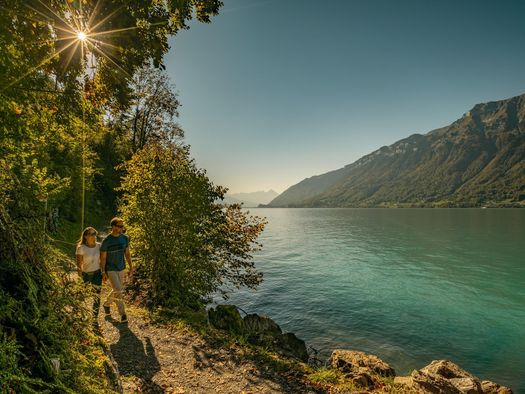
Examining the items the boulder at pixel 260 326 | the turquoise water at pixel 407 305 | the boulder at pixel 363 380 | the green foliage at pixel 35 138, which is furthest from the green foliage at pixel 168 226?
the turquoise water at pixel 407 305

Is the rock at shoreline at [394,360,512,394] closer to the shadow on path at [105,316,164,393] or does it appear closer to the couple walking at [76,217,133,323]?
the shadow on path at [105,316,164,393]

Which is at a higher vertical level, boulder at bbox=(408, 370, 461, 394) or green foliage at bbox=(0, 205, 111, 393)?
green foliage at bbox=(0, 205, 111, 393)

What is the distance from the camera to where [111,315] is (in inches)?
434

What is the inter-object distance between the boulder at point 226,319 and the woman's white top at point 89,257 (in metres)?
6.30

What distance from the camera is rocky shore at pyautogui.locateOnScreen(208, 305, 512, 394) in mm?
9503

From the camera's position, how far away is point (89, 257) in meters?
9.06

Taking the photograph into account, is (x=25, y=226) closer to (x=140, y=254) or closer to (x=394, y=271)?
(x=140, y=254)

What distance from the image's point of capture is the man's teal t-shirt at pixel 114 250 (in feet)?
31.1

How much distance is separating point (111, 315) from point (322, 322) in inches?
545

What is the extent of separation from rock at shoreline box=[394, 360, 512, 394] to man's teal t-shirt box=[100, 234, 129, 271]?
34.0ft

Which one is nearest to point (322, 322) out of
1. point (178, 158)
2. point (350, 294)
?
point (350, 294)

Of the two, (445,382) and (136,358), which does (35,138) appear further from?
(445,382)

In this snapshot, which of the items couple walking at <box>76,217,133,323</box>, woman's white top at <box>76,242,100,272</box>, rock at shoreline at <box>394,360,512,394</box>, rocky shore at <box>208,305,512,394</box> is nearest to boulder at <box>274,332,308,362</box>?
rocky shore at <box>208,305,512,394</box>

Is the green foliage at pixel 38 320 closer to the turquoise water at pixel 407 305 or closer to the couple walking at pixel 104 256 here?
the couple walking at pixel 104 256
